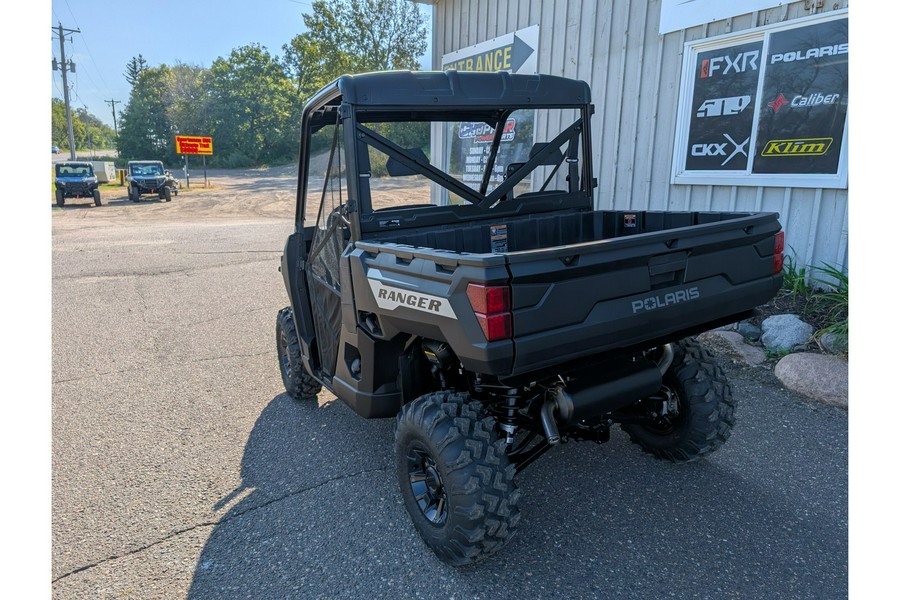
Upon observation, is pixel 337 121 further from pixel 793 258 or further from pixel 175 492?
pixel 793 258

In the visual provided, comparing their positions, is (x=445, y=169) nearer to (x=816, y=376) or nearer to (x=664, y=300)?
(x=664, y=300)

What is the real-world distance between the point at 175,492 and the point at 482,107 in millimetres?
2712

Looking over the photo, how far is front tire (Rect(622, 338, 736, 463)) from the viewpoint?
10.1 feet

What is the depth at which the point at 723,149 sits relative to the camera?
18.6 feet

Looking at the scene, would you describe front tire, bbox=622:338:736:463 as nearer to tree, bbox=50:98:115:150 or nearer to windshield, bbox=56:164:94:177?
windshield, bbox=56:164:94:177

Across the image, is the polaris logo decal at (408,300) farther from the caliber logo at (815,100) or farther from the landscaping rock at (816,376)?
the caliber logo at (815,100)

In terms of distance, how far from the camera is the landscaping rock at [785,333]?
15.3ft

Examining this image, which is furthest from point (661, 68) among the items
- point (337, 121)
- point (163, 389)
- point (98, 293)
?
point (98, 293)

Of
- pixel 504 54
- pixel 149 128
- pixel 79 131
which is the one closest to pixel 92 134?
pixel 79 131

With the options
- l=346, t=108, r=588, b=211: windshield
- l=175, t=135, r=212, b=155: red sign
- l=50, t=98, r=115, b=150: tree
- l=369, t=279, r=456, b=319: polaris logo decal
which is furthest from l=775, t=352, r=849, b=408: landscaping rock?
l=50, t=98, r=115, b=150: tree

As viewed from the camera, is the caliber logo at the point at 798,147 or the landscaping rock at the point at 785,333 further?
the caliber logo at the point at 798,147

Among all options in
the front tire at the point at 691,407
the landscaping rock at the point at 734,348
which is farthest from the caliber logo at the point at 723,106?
the front tire at the point at 691,407

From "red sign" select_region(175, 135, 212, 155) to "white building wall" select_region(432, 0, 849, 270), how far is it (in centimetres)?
3080

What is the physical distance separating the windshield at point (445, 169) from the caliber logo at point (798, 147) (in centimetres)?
269
